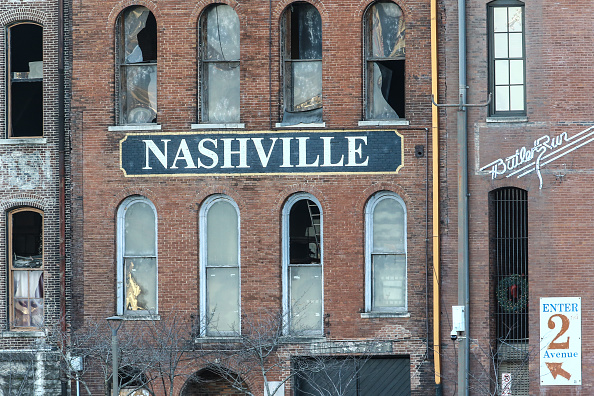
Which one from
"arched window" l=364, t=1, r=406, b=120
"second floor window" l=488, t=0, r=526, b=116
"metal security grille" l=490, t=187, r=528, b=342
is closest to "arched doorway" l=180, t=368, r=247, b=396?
"metal security grille" l=490, t=187, r=528, b=342

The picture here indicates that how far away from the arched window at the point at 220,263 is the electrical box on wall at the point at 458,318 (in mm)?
4976

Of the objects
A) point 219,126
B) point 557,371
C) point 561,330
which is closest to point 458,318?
point 561,330

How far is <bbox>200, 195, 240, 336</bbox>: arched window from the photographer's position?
2119 cm

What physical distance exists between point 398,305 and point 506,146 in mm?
4166

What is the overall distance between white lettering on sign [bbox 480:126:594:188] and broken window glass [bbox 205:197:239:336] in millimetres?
5741

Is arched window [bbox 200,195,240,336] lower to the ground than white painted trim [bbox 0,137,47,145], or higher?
lower

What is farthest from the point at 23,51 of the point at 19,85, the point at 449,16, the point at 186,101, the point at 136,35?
the point at 449,16

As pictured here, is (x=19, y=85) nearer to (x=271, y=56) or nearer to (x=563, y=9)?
(x=271, y=56)

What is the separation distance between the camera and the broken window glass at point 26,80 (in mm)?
22000

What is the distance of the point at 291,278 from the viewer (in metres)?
21.1

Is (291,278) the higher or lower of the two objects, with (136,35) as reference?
lower

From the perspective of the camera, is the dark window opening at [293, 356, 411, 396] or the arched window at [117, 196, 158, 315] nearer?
the dark window opening at [293, 356, 411, 396]

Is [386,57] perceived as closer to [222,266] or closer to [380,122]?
[380,122]

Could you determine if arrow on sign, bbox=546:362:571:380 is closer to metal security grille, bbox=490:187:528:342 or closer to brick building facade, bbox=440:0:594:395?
brick building facade, bbox=440:0:594:395
